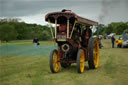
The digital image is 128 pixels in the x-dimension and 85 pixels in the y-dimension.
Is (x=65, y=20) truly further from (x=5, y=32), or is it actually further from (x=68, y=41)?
(x=5, y=32)

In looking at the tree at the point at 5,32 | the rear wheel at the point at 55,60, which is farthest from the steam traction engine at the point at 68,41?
the tree at the point at 5,32

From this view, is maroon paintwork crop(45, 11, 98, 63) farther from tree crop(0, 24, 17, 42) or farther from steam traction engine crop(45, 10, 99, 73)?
tree crop(0, 24, 17, 42)

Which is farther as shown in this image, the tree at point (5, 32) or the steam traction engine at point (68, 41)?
the tree at point (5, 32)

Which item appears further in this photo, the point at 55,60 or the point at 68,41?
the point at 55,60

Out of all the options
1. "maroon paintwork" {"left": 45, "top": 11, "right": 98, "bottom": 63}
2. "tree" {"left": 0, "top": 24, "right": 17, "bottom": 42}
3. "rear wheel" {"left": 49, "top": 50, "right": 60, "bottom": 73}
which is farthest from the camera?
"tree" {"left": 0, "top": 24, "right": 17, "bottom": 42}

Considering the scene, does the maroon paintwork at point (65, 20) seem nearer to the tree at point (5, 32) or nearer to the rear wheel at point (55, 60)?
the rear wheel at point (55, 60)

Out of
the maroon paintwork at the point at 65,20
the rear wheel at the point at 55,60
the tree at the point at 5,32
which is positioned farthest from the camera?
the tree at the point at 5,32

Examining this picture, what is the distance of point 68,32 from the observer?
27.5 feet

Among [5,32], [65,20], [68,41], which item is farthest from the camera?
[5,32]

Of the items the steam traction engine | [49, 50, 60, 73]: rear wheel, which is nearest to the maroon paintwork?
the steam traction engine

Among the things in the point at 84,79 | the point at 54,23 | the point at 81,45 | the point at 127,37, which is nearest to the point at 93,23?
the point at 81,45

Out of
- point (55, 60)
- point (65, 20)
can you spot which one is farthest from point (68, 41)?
point (65, 20)

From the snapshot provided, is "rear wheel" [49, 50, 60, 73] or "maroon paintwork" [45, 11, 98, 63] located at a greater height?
"maroon paintwork" [45, 11, 98, 63]

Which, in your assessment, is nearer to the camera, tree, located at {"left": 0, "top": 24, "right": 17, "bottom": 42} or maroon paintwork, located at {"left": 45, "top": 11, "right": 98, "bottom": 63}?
maroon paintwork, located at {"left": 45, "top": 11, "right": 98, "bottom": 63}
